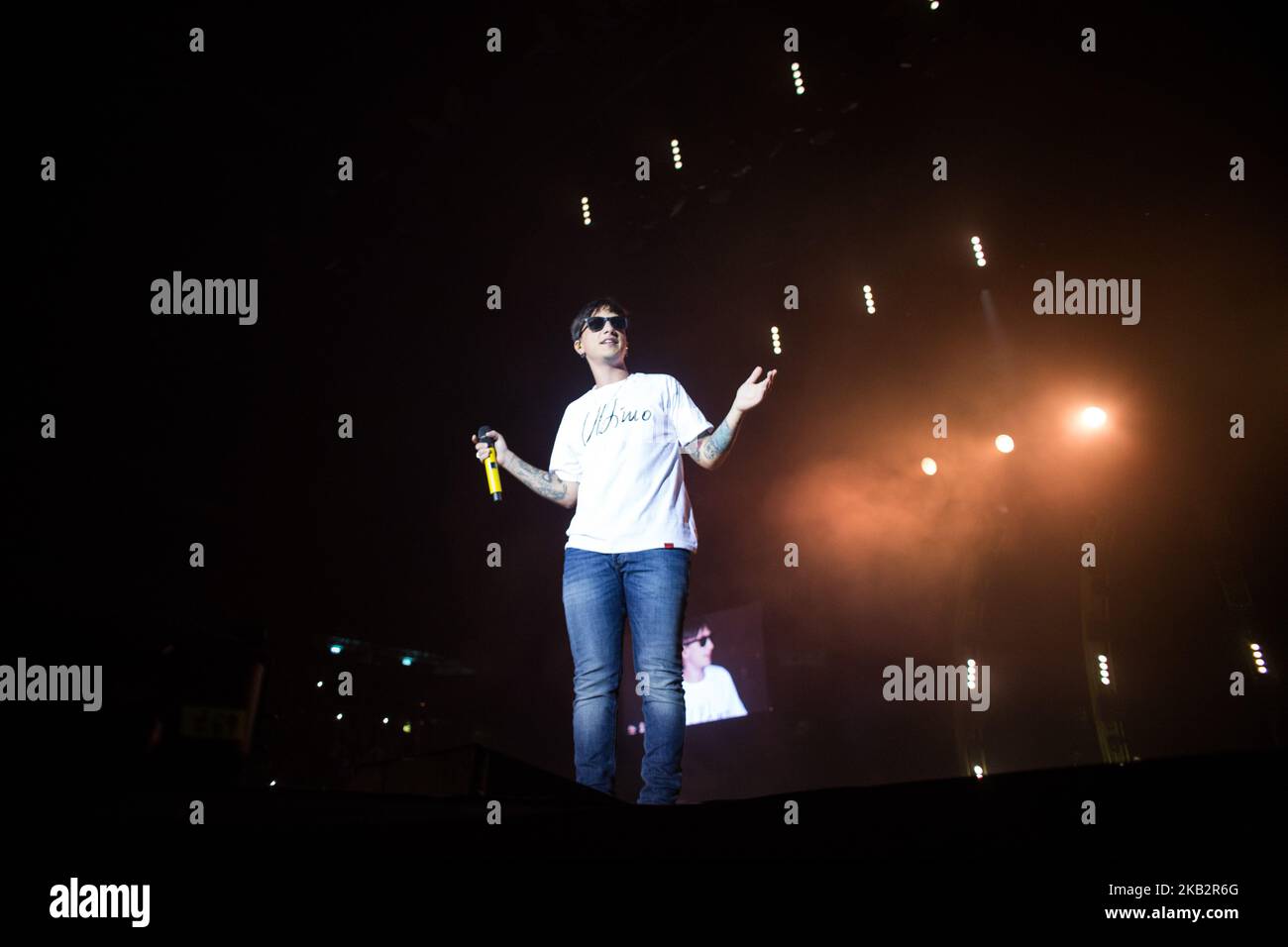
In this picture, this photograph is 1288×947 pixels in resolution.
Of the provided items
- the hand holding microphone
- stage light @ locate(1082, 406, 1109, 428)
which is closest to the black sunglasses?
the hand holding microphone

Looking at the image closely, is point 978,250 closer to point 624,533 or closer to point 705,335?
point 705,335

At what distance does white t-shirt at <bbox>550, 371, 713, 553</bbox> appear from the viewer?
9.12 feet

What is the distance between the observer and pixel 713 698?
8461 millimetres

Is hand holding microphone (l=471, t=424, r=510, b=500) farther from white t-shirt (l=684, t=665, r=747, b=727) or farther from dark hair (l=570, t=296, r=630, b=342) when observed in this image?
white t-shirt (l=684, t=665, r=747, b=727)

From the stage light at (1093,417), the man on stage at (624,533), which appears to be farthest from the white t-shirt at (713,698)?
the man on stage at (624,533)

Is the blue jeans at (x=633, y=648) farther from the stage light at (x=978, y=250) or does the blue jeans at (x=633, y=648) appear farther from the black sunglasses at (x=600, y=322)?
the stage light at (x=978, y=250)

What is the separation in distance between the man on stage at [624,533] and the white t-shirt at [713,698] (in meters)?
5.72

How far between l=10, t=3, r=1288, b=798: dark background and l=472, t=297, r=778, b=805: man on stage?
3.61 ft

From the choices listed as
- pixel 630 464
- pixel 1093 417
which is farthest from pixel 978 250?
pixel 630 464

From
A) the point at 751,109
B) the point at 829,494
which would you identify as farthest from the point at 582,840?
the point at 829,494

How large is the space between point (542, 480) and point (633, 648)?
77 centimetres

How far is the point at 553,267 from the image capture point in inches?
244

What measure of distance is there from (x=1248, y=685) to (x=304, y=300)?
687 centimetres
